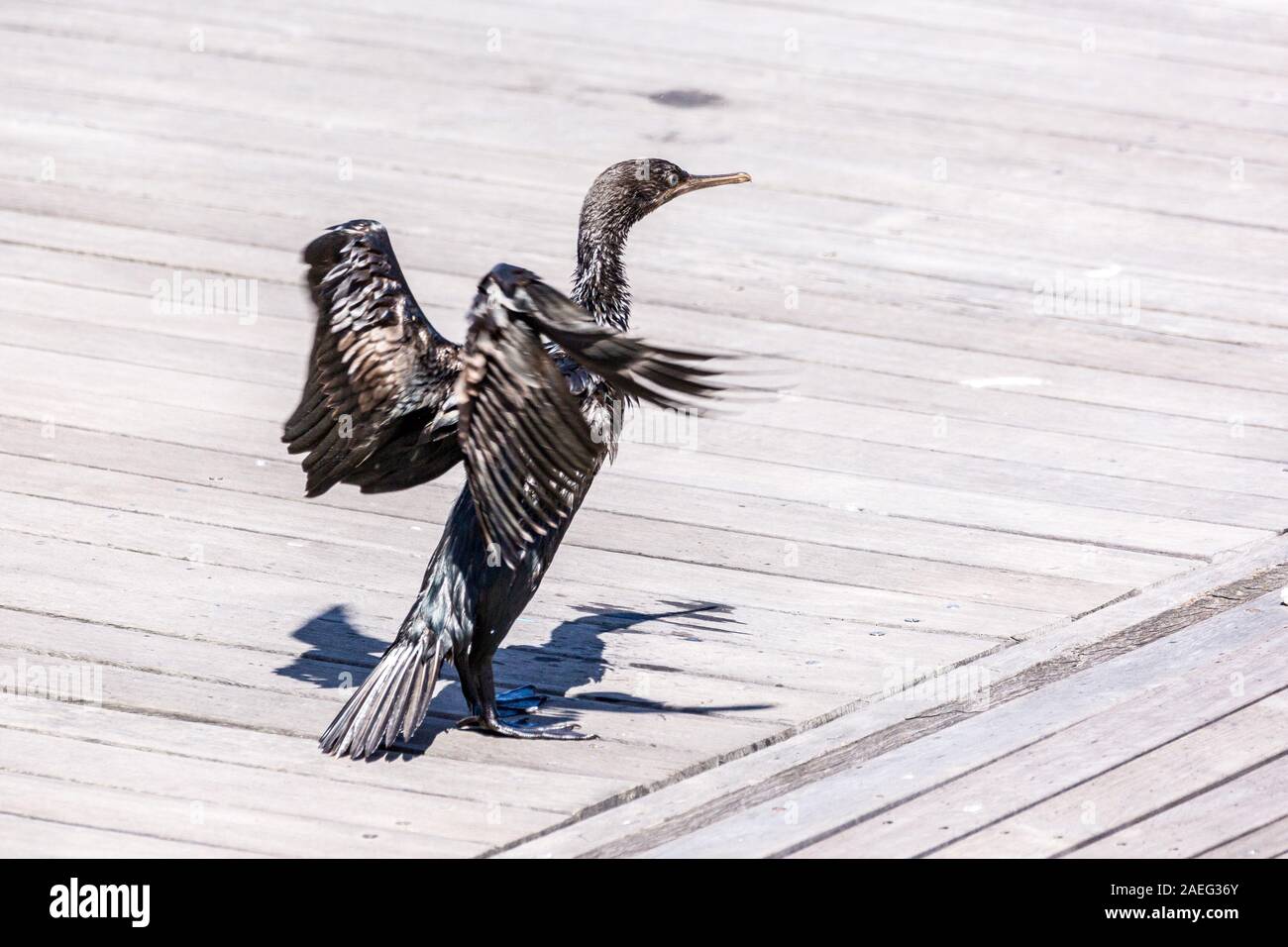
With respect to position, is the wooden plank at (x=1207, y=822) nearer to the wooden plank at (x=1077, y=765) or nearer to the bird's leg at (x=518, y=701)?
the wooden plank at (x=1077, y=765)

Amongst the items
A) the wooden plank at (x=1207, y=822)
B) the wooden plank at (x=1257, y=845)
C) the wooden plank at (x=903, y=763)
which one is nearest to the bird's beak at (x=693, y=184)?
the wooden plank at (x=903, y=763)

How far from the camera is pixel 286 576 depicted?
4.68m

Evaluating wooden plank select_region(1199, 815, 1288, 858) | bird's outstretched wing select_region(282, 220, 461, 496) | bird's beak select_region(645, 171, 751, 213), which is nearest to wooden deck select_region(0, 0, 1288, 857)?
wooden plank select_region(1199, 815, 1288, 858)

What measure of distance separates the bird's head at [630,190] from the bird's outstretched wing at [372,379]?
494mm

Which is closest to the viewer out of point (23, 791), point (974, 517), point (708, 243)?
point (23, 791)

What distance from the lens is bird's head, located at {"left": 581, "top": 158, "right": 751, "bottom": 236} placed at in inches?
168

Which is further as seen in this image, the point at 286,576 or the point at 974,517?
the point at 974,517

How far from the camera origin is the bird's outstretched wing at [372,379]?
3.86m

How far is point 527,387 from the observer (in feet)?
11.9

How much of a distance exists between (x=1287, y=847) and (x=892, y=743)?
2.57ft

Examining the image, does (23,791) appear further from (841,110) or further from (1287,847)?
(841,110)

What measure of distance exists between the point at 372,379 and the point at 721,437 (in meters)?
1.92

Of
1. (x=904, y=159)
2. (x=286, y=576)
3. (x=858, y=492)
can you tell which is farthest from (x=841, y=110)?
(x=286, y=576)

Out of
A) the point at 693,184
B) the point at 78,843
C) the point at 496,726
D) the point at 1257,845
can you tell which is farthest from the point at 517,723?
the point at 1257,845
